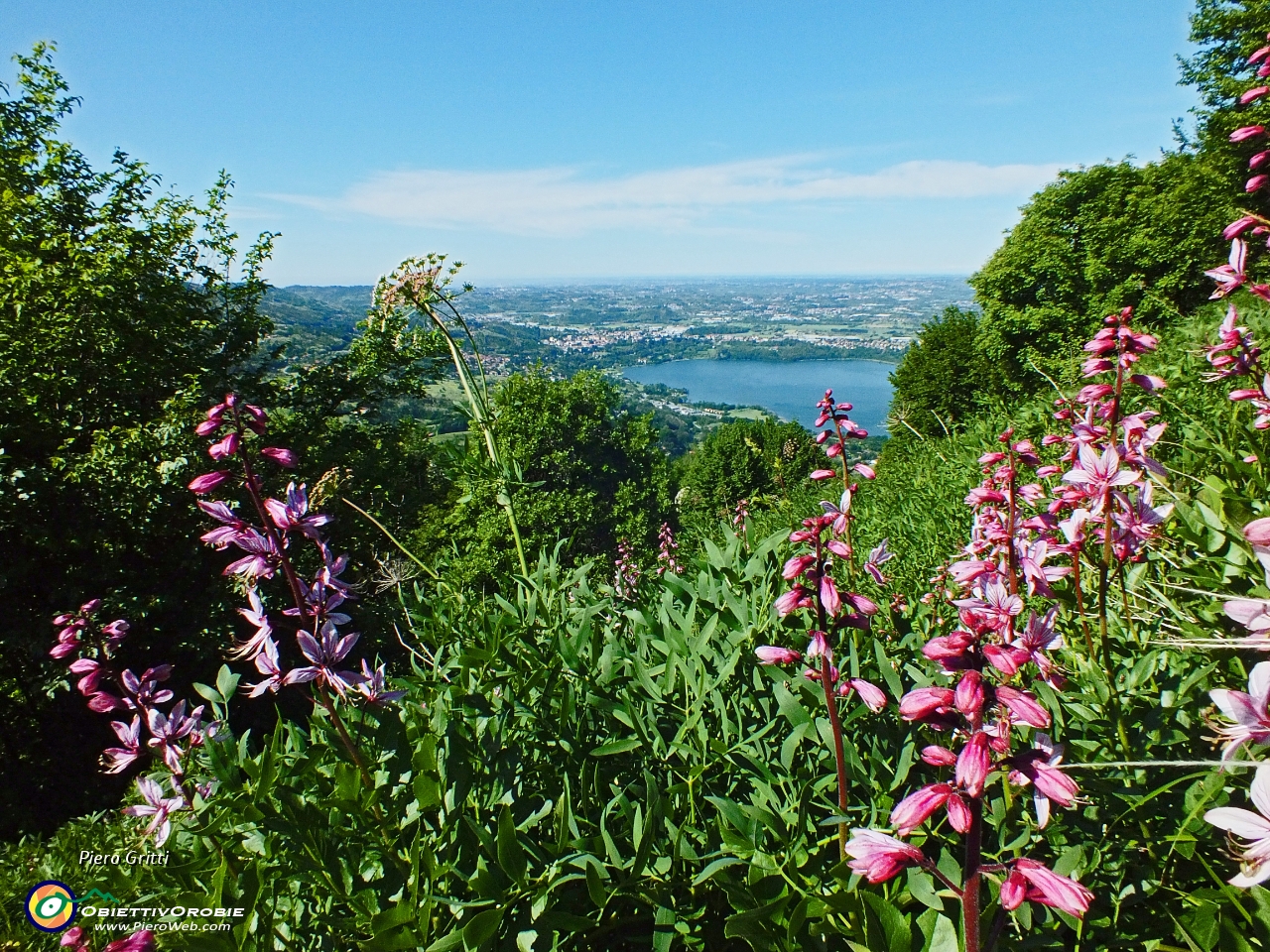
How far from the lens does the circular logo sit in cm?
Result: 195

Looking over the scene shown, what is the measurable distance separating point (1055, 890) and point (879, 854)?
0.77 feet

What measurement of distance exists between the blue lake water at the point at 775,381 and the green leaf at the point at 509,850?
300ft

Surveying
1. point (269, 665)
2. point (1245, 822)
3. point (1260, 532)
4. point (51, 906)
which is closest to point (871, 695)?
point (1245, 822)

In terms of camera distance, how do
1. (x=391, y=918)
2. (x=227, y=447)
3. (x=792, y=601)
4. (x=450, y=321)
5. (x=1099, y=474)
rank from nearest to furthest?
(x=391, y=918) < (x=792, y=601) < (x=1099, y=474) < (x=227, y=447) < (x=450, y=321)

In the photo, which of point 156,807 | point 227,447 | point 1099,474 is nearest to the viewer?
point 1099,474

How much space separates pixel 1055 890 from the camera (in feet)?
2.92

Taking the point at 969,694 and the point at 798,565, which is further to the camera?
the point at 798,565

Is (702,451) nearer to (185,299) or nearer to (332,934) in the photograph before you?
(185,299)

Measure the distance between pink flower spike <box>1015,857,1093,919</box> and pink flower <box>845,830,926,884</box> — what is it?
0.15 metres

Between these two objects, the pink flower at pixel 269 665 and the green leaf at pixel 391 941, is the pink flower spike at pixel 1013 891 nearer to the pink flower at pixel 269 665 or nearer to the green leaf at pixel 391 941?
the green leaf at pixel 391 941

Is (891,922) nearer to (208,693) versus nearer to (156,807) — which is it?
(208,693)

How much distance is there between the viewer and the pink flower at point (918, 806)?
3.15 ft

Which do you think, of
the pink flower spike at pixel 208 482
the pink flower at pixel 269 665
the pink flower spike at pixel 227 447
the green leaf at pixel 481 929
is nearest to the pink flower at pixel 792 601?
the green leaf at pixel 481 929

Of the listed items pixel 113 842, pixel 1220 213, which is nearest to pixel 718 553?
pixel 113 842
